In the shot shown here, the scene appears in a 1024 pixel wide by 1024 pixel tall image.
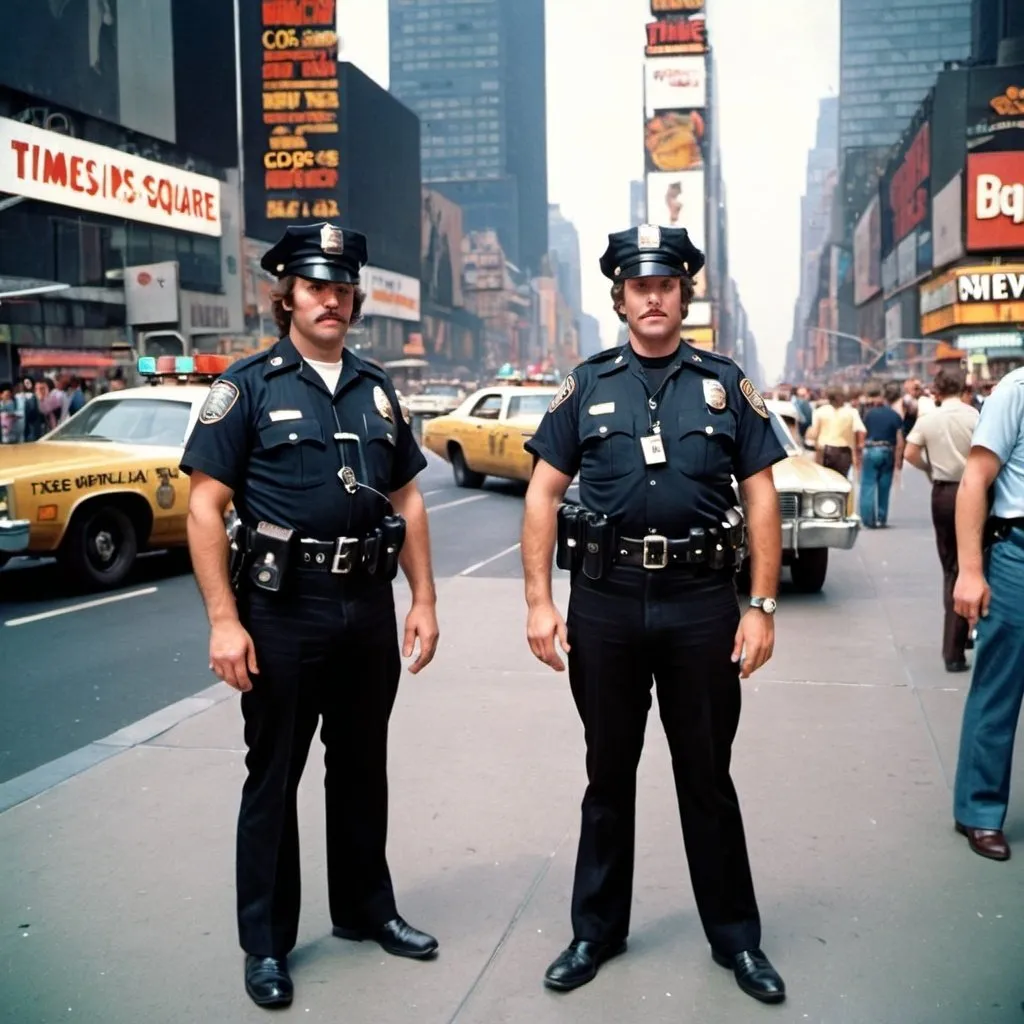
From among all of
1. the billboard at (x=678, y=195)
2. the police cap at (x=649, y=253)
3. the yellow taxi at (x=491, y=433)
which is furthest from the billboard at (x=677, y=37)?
the police cap at (x=649, y=253)

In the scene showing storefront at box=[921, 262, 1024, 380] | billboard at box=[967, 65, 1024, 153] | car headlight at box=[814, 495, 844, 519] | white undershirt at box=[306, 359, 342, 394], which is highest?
billboard at box=[967, 65, 1024, 153]

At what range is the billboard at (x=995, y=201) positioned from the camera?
241 ft

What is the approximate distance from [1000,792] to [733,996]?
1536 millimetres

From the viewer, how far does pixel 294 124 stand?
68500 millimetres

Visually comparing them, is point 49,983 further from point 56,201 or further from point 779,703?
point 56,201

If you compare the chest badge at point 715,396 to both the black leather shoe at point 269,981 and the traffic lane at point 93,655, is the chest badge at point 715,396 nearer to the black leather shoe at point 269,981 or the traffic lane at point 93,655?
the black leather shoe at point 269,981

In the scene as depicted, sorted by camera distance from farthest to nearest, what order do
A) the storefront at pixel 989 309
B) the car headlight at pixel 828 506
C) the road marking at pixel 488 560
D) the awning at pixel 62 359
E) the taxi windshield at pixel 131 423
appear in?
the storefront at pixel 989 309, the awning at pixel 62 359, the road marking at pixel 488 560, the taxi windshield at pixel 131 423, the car headlight at pixel 828 506

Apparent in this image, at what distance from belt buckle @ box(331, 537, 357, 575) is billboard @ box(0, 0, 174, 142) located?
144 ft

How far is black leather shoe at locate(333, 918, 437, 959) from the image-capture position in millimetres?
3551

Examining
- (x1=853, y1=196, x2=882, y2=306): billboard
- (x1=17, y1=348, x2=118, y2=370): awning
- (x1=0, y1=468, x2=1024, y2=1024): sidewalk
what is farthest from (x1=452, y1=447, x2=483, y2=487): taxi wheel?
(x1=853, y1=196, x2=882, y2=306): billboard

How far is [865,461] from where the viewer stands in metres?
15.0

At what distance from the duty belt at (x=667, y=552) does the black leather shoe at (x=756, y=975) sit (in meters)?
1.05

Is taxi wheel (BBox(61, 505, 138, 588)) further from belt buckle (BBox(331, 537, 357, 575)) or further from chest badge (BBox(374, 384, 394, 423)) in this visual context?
belt buckle (BBox(331, 537, 357, 575))

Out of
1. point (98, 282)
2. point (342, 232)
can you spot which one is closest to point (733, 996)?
point (342, 232)
